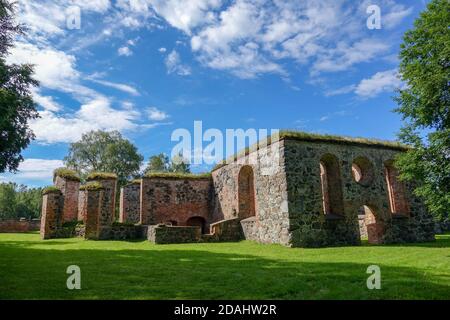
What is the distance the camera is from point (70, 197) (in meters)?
21.8

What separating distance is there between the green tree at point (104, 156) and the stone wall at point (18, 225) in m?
12.8

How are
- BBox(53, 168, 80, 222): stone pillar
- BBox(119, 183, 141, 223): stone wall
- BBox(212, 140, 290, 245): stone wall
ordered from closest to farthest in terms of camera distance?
BBox(212, 140, 290, 245): stone wall, BBox(53, 168, 80, 222): stone pillar, BBox(119, 183, 141, 223): stone wall

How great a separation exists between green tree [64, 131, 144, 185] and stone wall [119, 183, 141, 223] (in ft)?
60.8

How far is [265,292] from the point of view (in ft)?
16.3

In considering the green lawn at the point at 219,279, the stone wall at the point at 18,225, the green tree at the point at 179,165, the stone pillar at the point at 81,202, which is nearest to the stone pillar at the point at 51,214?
the stone pillar at the point at 81,202

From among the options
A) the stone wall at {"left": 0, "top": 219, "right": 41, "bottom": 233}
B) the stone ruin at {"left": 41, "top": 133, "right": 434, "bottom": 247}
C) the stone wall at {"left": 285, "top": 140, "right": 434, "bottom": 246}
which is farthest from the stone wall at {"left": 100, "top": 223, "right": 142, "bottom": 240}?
the stone wall at {"left": 0, "top": 219, "right": 41, "bottom": 233}

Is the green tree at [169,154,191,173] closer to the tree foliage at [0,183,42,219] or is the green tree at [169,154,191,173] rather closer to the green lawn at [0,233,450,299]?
the tree foliage at [0,183,42,219]

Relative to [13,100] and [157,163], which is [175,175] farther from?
[157,163]

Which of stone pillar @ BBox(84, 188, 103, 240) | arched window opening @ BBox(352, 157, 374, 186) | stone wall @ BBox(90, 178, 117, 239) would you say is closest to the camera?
arched window opening @ BBox(352, 157, 374, 186)

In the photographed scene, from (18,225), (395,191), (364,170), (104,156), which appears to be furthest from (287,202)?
(104,156)

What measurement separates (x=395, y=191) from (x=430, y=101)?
7845 millimetres

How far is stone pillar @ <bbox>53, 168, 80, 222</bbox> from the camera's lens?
21.7 m

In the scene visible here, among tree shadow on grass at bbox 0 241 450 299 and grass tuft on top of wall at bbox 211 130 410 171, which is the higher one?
grass tuft on top of wall at bbox 211 130 410 171

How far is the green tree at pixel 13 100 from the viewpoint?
931cm
